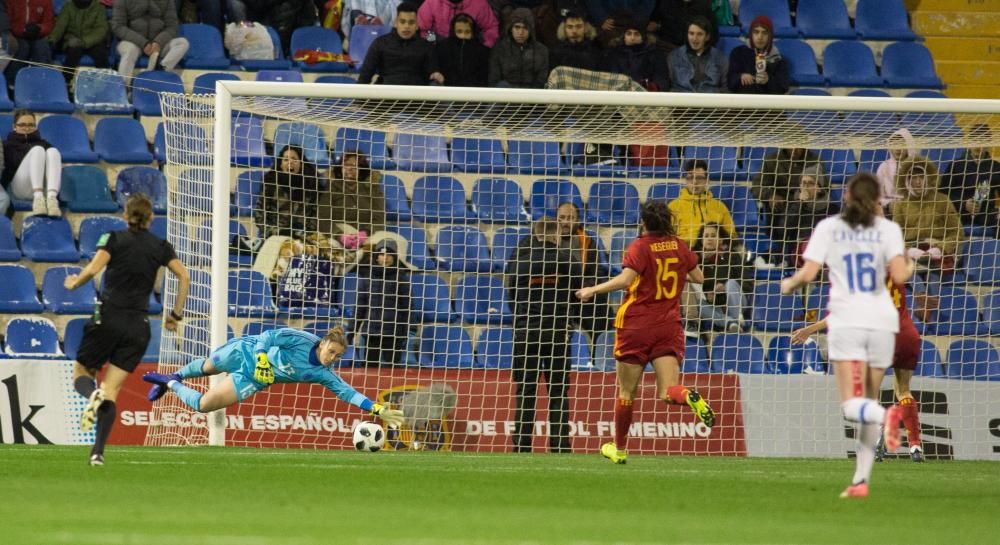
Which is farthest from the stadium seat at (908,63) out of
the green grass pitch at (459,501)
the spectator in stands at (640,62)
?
the green grass pitch at (459,501)

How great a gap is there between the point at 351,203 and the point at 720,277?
3849 millimetres

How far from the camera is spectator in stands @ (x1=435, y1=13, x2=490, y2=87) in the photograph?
18.4 meters

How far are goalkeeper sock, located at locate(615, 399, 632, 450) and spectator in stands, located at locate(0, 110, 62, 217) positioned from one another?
25.1 ft

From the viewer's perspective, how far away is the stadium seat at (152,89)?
1858 cm

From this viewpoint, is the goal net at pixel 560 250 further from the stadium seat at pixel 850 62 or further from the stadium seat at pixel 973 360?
the stadium seat at pixel 850 62

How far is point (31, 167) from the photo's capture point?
56.2ft

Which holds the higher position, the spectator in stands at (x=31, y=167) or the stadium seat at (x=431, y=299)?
the spectator in stands at (x=31, y=167)

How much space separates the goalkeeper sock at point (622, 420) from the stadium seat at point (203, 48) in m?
8.58

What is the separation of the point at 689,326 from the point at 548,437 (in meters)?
2.16

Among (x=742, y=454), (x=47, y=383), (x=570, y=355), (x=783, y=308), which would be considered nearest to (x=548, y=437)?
(x=570, y=355)

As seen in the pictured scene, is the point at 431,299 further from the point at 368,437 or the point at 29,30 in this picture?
the point at 29,30

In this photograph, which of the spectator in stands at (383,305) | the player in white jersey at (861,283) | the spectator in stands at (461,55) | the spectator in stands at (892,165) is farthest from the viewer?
the spectator in stands at (461,55)

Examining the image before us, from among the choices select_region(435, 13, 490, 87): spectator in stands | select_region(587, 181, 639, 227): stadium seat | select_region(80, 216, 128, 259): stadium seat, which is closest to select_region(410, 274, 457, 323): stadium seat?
select_region(587, 181, 639, 227): stadium seat

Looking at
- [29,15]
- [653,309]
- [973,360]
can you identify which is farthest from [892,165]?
[29,15]
